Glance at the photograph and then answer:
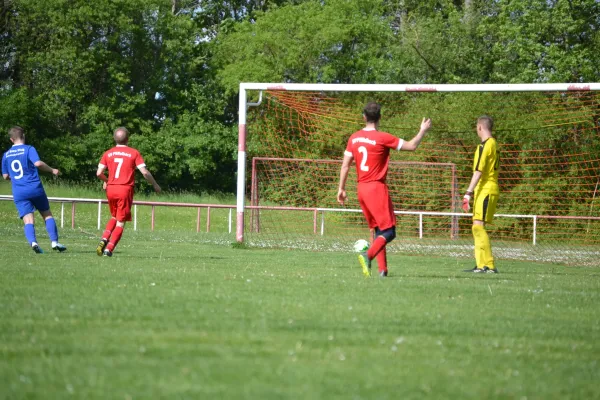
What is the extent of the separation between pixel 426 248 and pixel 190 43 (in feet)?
99.9

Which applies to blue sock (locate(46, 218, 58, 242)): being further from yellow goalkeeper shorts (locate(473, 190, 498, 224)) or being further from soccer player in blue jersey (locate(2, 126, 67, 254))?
yellow goalkeeper shorts (locate(473, 190, 498, 224))

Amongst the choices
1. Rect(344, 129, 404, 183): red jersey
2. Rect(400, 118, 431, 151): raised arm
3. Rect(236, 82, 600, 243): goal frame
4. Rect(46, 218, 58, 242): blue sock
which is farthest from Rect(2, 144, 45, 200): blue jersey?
Rect(400, 118, 431, 151): raised arm

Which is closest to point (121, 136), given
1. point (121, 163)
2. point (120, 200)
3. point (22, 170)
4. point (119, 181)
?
point (121, 163)

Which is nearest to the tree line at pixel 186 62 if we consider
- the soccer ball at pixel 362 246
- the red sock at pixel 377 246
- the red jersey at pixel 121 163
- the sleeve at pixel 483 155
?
the sleeve at pixel 483 155

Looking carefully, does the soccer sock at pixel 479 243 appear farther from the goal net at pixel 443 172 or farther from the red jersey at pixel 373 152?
the goal net at pixel 443 172

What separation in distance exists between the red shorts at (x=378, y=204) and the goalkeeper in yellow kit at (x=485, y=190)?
7.66 ft

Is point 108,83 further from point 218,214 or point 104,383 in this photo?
point 104,383

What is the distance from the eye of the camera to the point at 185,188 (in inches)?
1839

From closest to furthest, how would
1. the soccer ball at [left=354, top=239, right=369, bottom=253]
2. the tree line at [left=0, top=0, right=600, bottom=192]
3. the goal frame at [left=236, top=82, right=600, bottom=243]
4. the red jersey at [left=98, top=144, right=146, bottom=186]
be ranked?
the soccer ball at [left=354, top=239, right=369, bottom=253], the red jersey at [left=98, top=144, right=146, bottom=186], the goal frame at [left=236, top=82, right=600, bottom=243], the tree line at [left=0, top=0, right=600, bottom=192]

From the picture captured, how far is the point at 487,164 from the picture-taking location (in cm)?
1169

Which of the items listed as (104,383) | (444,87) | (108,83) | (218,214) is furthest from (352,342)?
(108,83)

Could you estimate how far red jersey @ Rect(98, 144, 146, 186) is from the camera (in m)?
12.1

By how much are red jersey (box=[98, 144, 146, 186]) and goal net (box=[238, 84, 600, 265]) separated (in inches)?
191

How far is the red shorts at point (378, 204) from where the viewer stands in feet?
31.8
